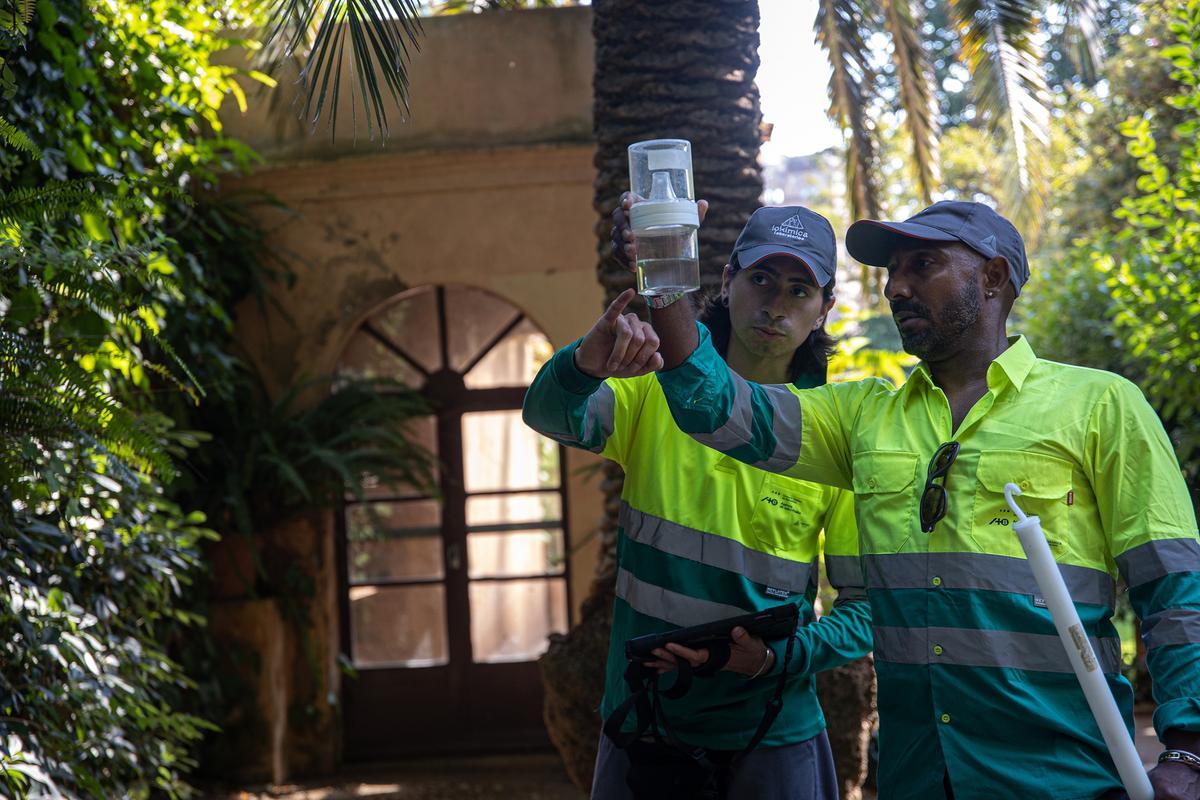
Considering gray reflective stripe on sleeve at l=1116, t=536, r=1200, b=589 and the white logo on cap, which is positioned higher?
the white logo on cap

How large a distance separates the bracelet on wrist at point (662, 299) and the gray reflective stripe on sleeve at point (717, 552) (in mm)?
797

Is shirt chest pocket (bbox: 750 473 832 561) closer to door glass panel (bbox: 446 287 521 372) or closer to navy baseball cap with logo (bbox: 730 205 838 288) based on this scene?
navy baseball cap with logo (bbox: 730 205 838 288)

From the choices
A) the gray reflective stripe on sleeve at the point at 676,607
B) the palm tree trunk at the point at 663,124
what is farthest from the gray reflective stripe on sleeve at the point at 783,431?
the palm tree trunk at the point at 663,124

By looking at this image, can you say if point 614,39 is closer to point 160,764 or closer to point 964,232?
point 964,232

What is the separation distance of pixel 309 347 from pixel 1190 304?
5660mm

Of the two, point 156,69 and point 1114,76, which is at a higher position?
point 1114,76

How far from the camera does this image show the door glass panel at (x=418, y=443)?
908 centimetres

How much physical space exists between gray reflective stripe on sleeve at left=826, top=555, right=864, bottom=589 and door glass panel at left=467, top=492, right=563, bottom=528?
6.17 metres

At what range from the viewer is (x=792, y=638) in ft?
9.53

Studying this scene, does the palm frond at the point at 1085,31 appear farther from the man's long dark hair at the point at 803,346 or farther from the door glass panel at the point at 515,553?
the man's long dark hair at the point at 803,346

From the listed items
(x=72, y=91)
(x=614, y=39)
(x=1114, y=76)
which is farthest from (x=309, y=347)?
(x=1114, y=76)

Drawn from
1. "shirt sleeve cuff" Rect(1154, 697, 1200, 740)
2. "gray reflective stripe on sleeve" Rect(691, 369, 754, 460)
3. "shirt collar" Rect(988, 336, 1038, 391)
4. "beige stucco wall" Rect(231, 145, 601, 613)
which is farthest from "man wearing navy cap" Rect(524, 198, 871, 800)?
"beige stucco wall" Rect(231, 145, 601, 613)

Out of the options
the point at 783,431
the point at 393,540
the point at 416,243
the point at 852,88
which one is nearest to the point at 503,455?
the point at 393,540

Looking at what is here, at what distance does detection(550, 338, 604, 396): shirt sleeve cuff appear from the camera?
8.16ft
